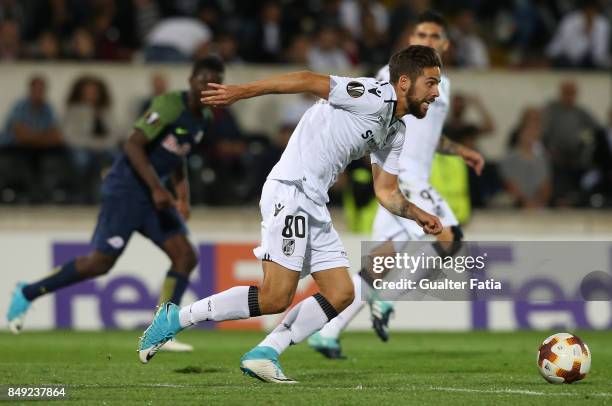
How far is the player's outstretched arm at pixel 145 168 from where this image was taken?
1101 centimetres

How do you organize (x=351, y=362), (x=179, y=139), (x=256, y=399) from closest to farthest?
1. (x=256, y=399)
2. (x=351, y=362)
3. (x=179, y=139)

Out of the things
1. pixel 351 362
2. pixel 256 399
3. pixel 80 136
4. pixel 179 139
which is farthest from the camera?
pixel 80 136

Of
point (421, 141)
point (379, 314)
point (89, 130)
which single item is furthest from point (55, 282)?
point (89, 130)

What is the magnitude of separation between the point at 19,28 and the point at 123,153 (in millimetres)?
6776

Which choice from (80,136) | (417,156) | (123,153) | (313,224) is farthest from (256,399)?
(80,136)

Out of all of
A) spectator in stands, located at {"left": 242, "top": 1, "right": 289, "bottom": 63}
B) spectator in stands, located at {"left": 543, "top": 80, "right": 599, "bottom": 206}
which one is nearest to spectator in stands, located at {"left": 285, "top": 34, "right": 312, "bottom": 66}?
spectator in stands, located at {"left": 242, "top": 1, "right": 289, "bottom": 63}

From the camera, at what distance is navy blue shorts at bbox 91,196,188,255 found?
11492 mm

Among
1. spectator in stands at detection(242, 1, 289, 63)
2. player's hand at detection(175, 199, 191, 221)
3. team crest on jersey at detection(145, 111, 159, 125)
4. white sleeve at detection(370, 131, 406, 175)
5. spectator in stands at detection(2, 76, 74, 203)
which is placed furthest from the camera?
spectator in stands at detection(242, 1, 289, 63)

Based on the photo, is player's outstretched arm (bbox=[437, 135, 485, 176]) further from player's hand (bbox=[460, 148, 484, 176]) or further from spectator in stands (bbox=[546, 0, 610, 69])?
spectator in stands (bbox=[546, 0, 610, 69])

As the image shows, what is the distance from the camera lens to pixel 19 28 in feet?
58.0

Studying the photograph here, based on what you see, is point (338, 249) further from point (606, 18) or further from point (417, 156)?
point (606, 18)

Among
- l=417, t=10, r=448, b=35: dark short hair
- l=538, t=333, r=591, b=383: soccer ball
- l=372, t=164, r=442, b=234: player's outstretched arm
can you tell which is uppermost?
l=417, t=10, r=448, b=35: dark short hair

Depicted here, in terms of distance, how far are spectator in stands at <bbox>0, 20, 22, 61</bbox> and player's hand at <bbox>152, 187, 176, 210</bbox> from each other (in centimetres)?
697

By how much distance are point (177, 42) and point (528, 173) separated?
16.4 ft
